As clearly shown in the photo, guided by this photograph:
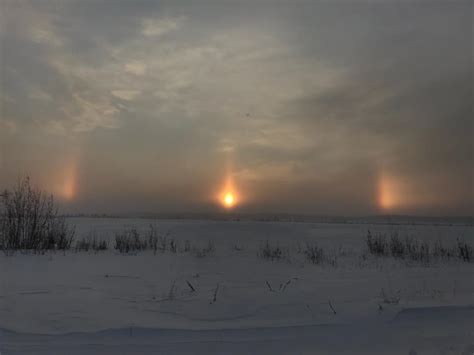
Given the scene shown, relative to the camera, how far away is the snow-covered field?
450cm

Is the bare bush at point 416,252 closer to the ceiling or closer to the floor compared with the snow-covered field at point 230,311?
closer to the ceiling

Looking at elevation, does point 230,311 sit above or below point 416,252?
below

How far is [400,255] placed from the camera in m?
13.7

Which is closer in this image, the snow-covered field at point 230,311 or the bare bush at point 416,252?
the snow-covered field at point 230,311

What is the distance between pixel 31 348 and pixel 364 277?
7.40 m

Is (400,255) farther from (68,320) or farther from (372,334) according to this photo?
(68,320)

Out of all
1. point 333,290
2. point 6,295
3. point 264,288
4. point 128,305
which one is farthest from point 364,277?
point 6,295

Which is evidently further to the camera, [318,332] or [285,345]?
[318,332]

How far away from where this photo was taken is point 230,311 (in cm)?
580

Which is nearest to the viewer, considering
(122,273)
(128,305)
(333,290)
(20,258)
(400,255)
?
(128,305)

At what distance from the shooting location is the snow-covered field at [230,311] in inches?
177

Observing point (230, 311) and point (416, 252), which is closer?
point (230, 311)

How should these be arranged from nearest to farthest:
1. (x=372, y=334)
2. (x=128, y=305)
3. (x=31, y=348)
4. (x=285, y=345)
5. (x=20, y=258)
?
(x=31, y=348) → (x=285, y=345) → (x=372, y=334) → (x=128, y=305) → (x=20, y=258)

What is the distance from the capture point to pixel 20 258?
1047 cm
